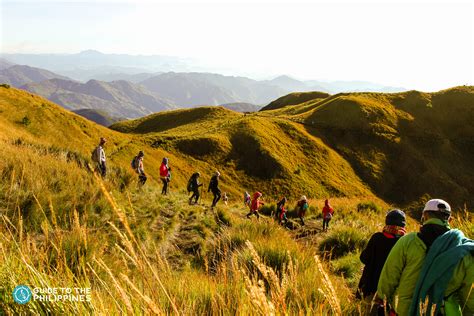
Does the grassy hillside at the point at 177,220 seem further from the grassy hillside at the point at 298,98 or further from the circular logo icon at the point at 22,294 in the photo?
the grassy hillside at the point at 298,98

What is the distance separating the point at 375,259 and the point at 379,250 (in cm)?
15

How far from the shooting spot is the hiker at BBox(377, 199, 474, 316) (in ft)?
10.8

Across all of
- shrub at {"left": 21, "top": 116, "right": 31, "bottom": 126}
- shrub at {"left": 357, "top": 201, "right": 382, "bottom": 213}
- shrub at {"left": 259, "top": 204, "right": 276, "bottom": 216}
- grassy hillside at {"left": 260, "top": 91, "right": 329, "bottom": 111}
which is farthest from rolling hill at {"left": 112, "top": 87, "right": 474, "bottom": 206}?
grassy hillside at {"left": 260, "top": 91, "right": 329, "bottom": 111}

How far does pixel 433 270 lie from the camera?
3.36 meters

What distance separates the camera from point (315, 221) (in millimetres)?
17203

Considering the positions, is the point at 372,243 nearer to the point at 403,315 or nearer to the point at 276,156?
the point at 403,315

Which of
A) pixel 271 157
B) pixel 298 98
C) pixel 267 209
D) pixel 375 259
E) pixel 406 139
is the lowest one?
pixel 271 157

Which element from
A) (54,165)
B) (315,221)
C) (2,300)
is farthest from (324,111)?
(2,300)

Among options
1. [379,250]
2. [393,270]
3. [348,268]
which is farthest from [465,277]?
[348,268]

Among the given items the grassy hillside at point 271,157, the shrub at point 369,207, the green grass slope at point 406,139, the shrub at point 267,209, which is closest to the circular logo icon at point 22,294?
the shrub at point 267,209

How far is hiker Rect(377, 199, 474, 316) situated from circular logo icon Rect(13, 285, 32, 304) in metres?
3.15

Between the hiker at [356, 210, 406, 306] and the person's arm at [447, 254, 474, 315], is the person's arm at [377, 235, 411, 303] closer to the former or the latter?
the person's arm at [447, 254, 474, 315]

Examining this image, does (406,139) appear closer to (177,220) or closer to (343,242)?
(343,242)

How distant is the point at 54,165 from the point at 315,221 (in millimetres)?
12639
